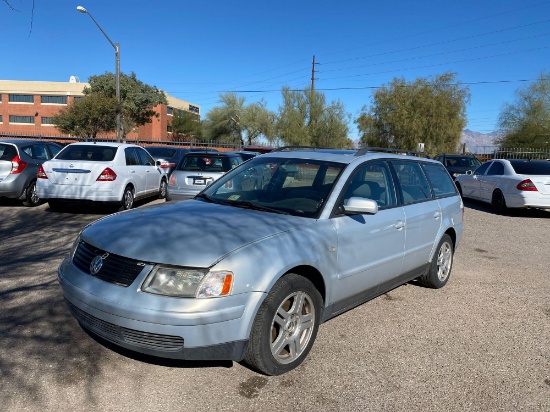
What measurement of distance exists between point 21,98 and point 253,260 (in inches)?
2722

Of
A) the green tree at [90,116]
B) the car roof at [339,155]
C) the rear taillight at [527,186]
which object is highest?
the green tree at [90,116]

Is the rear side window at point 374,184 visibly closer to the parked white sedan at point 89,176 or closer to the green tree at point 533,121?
the parked white sedan at point 89,176

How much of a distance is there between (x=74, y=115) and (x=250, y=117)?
2242cm

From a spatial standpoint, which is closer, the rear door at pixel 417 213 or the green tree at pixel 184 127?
the rear door at pixel 417 213

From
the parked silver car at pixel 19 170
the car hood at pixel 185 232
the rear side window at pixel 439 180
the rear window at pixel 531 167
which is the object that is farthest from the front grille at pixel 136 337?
the rear window at pixel 531 167

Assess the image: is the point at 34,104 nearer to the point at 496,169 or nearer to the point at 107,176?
the point at 107,176

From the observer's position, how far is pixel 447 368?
342 centimetres

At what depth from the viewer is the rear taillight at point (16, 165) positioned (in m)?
9.46

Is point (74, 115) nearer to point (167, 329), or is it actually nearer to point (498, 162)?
point (498, 162)

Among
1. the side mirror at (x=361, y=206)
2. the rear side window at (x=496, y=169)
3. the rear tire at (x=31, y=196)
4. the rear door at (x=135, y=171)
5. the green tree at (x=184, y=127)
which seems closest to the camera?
the side mirror at (x=361, y=206)

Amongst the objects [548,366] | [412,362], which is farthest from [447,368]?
[548,366]

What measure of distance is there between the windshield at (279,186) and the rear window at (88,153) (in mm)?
5714

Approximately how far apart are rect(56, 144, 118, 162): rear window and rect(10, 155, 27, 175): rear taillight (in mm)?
959

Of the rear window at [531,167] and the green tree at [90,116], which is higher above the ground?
the green tree at [90,116]
